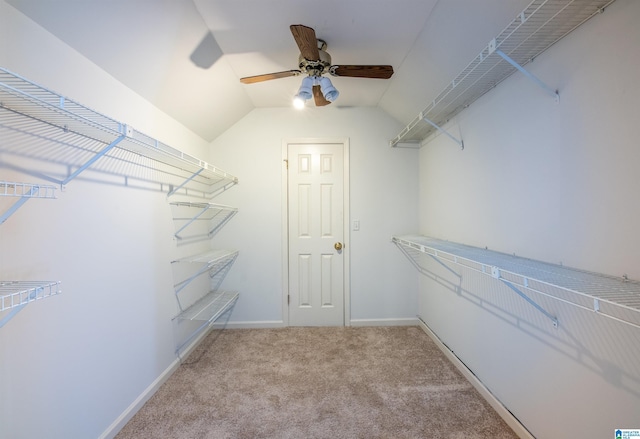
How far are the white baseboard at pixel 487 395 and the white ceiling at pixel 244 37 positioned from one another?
2.13 meters

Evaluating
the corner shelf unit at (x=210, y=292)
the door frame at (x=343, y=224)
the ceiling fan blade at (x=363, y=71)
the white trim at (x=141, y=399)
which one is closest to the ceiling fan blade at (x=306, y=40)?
the ceiling fan blade at (x=363, y=71)

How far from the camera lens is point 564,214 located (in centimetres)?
115

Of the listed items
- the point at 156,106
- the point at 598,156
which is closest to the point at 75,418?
the point at 156,106

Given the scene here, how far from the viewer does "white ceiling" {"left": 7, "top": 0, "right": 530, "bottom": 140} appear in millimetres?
1230

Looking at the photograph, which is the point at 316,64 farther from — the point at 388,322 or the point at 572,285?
the point at 388,322

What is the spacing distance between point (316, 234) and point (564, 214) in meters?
2.11

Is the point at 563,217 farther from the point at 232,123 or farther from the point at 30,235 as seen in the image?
the point at 232,123

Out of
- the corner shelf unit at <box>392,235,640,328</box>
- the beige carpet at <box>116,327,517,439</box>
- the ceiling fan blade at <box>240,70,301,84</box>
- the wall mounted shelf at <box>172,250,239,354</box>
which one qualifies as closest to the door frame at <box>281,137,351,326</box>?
the beige carpet at <box>116,327,517,439</box>

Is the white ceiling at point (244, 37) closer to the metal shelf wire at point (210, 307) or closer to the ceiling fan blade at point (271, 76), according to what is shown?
the ceiling fan blade at point (271, 76)

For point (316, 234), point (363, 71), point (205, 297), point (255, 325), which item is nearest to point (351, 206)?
point (316, 234)

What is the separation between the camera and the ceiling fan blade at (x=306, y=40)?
4.16 ft

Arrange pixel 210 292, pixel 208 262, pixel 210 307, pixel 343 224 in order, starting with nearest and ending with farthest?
pixel 208 262
pixel 210 307
pixel 210 292
pixel 343 224

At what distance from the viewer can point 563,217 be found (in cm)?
116

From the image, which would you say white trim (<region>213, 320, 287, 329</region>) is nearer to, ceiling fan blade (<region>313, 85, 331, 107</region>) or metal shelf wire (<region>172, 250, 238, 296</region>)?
metal shelf wire (<region>172, 250, 238, 296</region>)
